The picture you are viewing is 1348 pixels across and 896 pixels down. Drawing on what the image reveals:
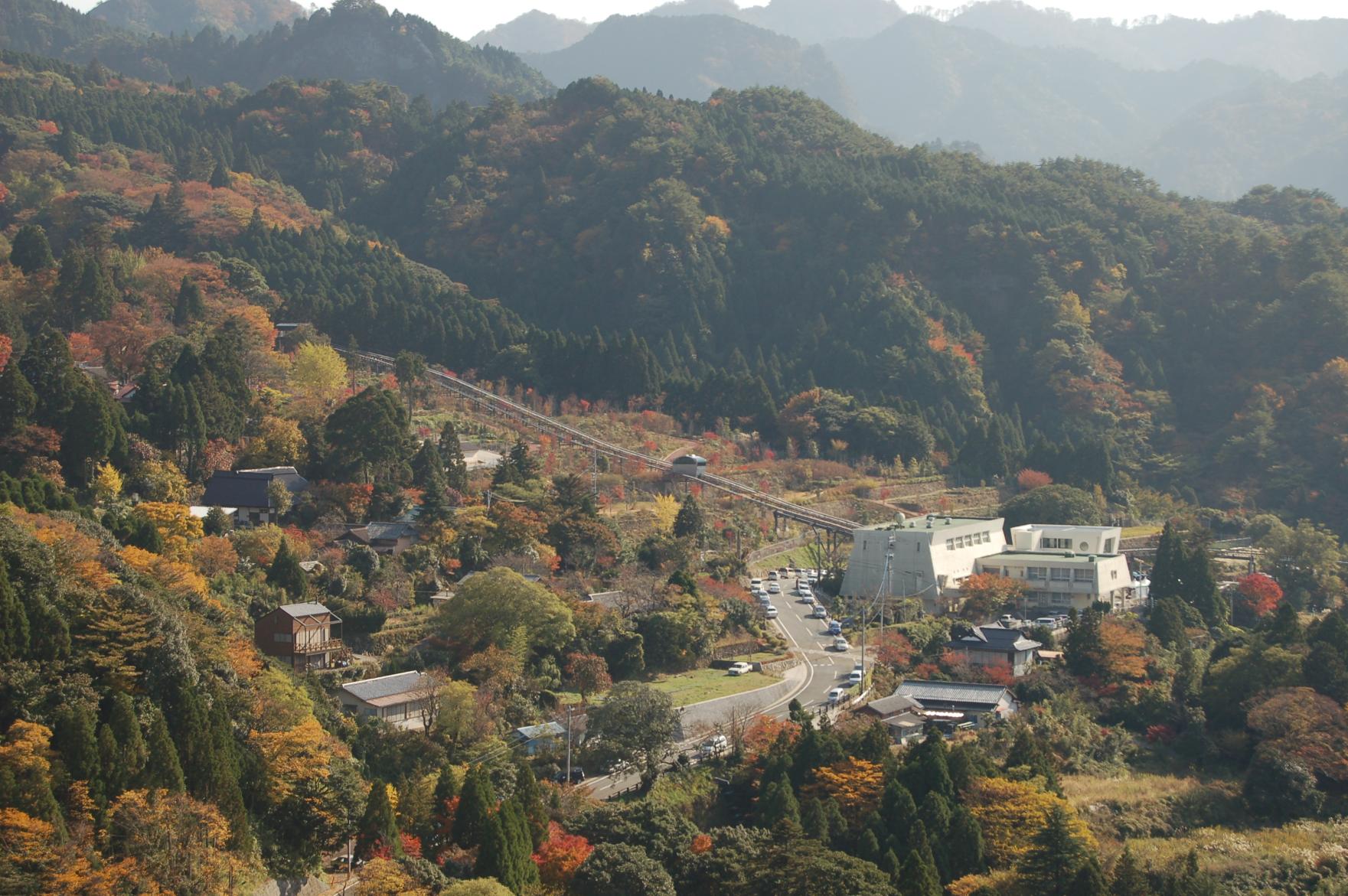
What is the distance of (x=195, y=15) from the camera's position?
173 metres

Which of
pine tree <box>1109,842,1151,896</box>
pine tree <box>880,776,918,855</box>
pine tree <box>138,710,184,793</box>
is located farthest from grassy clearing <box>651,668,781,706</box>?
pine tree <box>138,710,184,793</box>

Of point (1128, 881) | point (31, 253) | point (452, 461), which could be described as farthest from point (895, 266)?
point (1128, 881)

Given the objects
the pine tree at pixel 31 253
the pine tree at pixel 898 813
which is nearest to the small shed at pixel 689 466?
the pine tree at pixel 31 253

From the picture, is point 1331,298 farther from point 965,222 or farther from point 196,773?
point 196,773

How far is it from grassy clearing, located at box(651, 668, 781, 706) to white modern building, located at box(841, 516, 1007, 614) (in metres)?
9.30

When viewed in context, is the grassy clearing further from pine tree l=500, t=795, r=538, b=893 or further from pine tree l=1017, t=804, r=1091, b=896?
pine tree l=1017, t=804, r=1091, b=896

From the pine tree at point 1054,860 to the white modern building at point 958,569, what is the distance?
60.8 feet

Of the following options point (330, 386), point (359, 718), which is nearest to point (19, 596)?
point (359, 718)

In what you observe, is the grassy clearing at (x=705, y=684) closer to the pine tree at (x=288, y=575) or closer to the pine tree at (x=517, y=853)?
the pine tree at (x=288, y=575)

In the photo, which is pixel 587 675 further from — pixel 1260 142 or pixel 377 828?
pixel 1260 142

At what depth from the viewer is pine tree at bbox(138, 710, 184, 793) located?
23.6m

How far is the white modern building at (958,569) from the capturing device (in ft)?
153

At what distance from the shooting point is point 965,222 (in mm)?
85312

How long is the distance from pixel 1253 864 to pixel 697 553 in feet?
59.9
